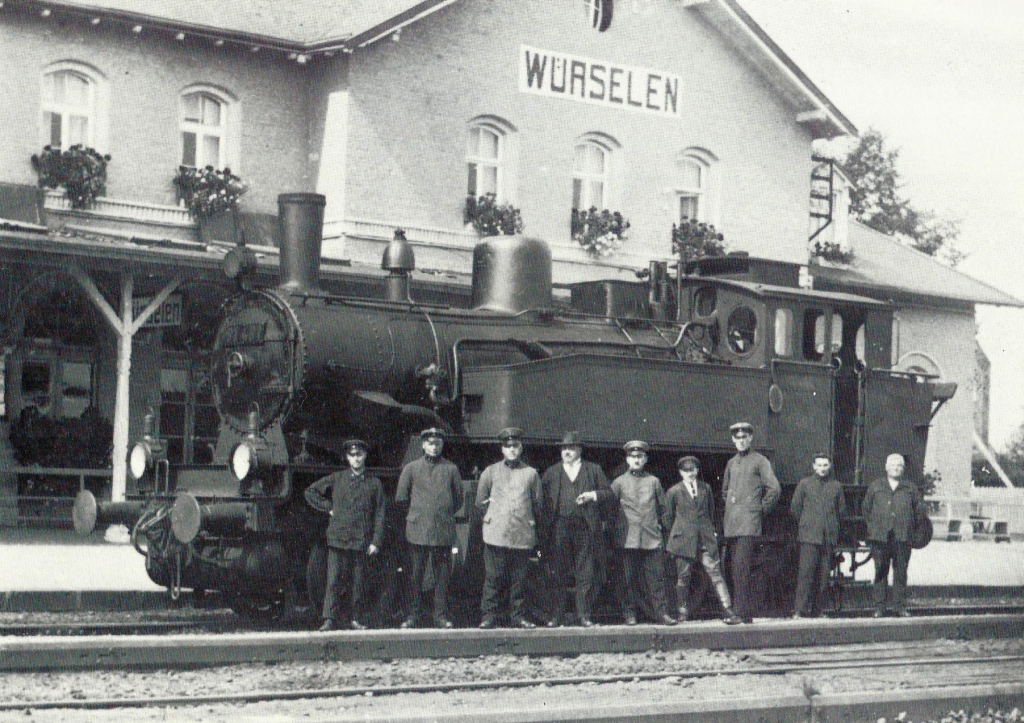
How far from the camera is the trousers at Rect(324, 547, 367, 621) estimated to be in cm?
1091

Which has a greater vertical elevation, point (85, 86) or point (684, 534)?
point (85, 86)

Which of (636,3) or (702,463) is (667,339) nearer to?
(702,463)

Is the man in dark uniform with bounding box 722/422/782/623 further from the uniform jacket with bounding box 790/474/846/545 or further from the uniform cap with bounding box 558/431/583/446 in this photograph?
the uniform cap with bounding box 558/431/583/446

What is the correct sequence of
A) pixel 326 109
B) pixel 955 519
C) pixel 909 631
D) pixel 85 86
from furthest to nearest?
pixel 955 519 < pixel 326 109 < pixel 85 86 < pixel 909 631

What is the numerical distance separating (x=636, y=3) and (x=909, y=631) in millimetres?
15253

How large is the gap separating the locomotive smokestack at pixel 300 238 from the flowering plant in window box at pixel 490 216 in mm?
10668

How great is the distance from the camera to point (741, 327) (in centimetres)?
1359


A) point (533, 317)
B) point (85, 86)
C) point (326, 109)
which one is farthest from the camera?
point (326, 109)

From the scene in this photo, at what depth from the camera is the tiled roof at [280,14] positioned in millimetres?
20453

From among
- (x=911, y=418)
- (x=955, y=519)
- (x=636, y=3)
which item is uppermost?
(x=636, y=3)

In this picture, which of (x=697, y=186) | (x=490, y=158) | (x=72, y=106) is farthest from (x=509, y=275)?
(x=697, y=186)

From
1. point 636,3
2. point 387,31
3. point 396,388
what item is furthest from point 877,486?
point 636,3

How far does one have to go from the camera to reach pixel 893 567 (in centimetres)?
1334

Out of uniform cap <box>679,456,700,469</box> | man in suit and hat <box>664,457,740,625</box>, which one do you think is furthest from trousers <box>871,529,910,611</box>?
uniform cap <box>679,456,700,469</box>
